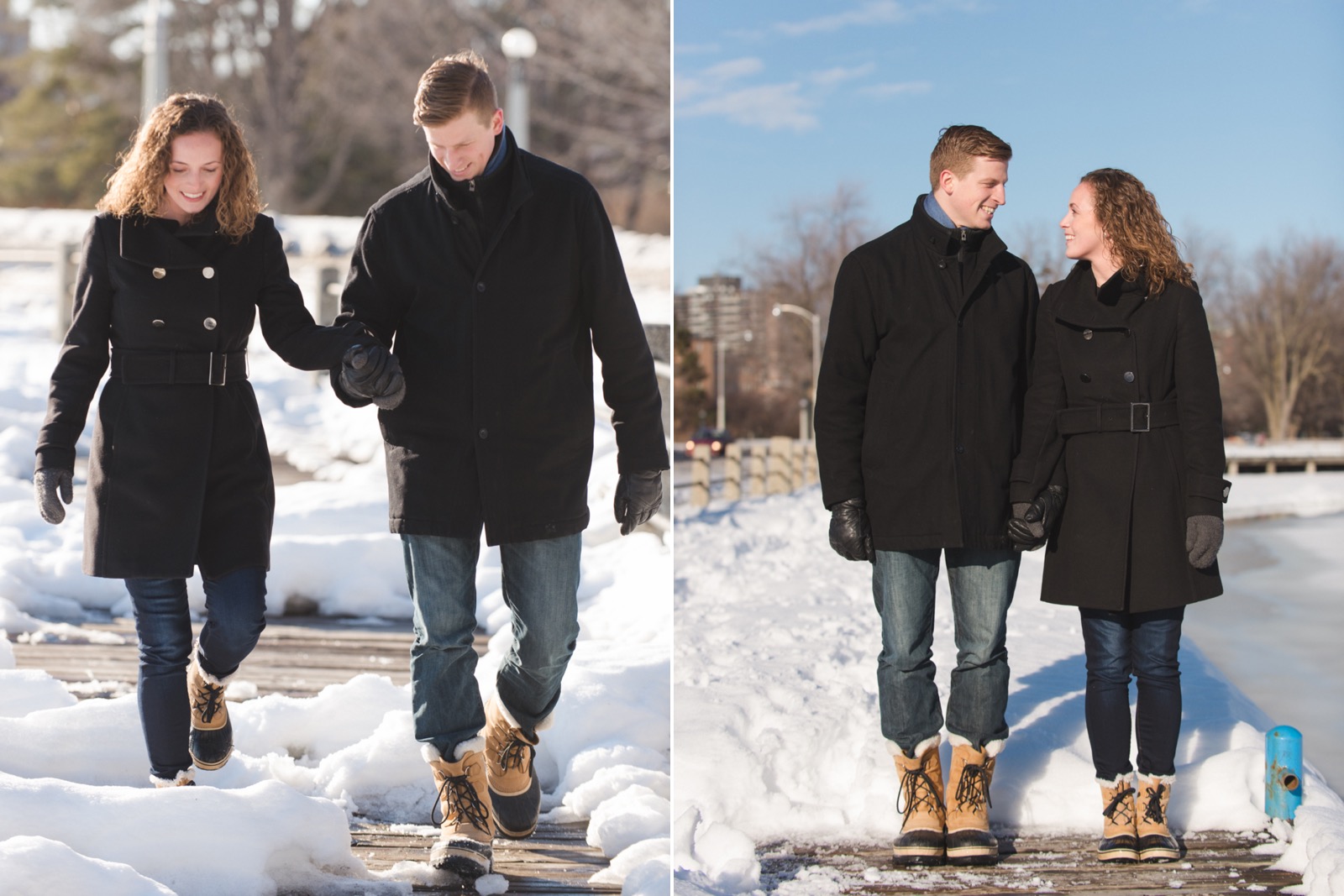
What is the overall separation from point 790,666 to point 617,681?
107 centimetres

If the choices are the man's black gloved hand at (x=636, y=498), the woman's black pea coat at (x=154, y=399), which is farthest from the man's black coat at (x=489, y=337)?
the woman's black pea coat at (x=154, y=399)

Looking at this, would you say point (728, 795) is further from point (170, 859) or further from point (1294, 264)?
point (1294, 264)

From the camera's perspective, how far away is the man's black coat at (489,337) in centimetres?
324

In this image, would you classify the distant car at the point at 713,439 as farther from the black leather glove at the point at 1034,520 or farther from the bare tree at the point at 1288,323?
the black leather glove at the point at 1034,520

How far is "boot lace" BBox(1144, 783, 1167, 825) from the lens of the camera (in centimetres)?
353

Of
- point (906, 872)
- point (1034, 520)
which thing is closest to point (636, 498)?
point (1034, 520)

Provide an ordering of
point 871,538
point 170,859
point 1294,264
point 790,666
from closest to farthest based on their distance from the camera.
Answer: point 170,859 < point 871,538 < point 790,666 < point 1294,264

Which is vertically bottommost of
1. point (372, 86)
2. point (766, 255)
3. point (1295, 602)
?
point (1295, 602)

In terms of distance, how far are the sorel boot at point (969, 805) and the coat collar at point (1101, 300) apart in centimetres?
109

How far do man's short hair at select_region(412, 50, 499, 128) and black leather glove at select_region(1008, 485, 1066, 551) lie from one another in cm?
158

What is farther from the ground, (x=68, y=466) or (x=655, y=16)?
(x=655, y=16)

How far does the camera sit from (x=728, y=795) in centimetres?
387

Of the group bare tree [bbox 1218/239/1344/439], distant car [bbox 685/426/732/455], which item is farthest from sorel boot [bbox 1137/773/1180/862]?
bare tree [bbox 1218/239/1344/439]

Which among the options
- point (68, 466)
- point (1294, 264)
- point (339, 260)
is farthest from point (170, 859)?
point (1294, 264)
